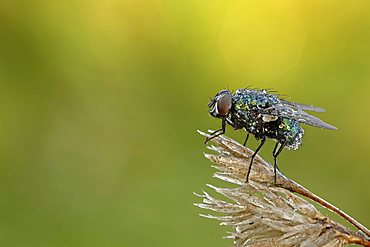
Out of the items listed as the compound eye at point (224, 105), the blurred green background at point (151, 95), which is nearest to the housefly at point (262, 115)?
the compound eye at point (224, 105)

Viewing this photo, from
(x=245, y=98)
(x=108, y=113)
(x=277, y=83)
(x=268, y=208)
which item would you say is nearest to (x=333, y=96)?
(x=277, y=83)

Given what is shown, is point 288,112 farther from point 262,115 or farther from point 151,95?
point 151,95

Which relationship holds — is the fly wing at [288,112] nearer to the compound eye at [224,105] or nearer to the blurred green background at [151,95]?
the compound eye at [224,105]

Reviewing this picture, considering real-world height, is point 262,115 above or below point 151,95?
below

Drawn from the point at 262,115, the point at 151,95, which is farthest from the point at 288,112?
the point at 151,95

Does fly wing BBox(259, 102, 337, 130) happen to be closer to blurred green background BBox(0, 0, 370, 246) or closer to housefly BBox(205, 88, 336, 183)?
housefly BBox(205, 88, 336, 183)

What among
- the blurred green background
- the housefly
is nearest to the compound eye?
the housefly
